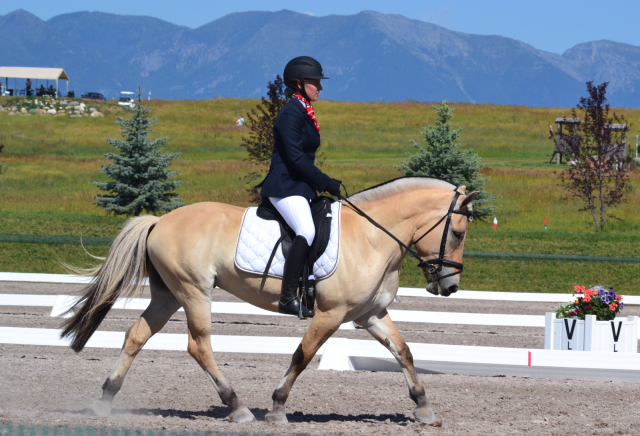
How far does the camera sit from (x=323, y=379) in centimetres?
648

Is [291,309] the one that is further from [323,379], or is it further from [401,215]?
[323,379]

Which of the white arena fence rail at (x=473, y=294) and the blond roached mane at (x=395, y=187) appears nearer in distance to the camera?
the blond roached mane at (x=395, y=187)

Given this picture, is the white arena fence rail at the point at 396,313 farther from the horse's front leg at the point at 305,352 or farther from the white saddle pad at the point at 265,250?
the horse's front leg at the point at 305,352

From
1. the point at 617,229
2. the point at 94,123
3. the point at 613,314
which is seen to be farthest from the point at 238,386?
the point at 94,123

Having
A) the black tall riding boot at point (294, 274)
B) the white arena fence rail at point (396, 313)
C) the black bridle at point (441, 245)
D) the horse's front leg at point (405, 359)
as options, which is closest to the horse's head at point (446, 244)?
the black bridle at point (441, 245)

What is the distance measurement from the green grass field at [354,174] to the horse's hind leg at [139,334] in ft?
25.0

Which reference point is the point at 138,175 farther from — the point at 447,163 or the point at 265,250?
the point at 265,250

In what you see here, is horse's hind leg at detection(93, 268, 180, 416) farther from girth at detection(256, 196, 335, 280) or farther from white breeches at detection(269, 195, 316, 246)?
white breeches at detection(269, 195, 316, 246)

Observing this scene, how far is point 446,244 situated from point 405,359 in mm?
862

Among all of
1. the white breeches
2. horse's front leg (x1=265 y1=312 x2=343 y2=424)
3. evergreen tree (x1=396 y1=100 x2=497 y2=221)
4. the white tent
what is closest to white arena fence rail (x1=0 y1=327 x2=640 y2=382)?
horse's front leg (x1=265 y1=312 x2=343 y2=424)

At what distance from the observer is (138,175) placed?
20266 millimetres

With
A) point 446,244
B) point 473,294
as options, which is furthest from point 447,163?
point 446,244

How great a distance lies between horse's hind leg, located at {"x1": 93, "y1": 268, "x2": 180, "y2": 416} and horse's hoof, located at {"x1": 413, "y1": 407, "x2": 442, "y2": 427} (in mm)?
1938

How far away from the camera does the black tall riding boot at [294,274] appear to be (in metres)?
4.89
